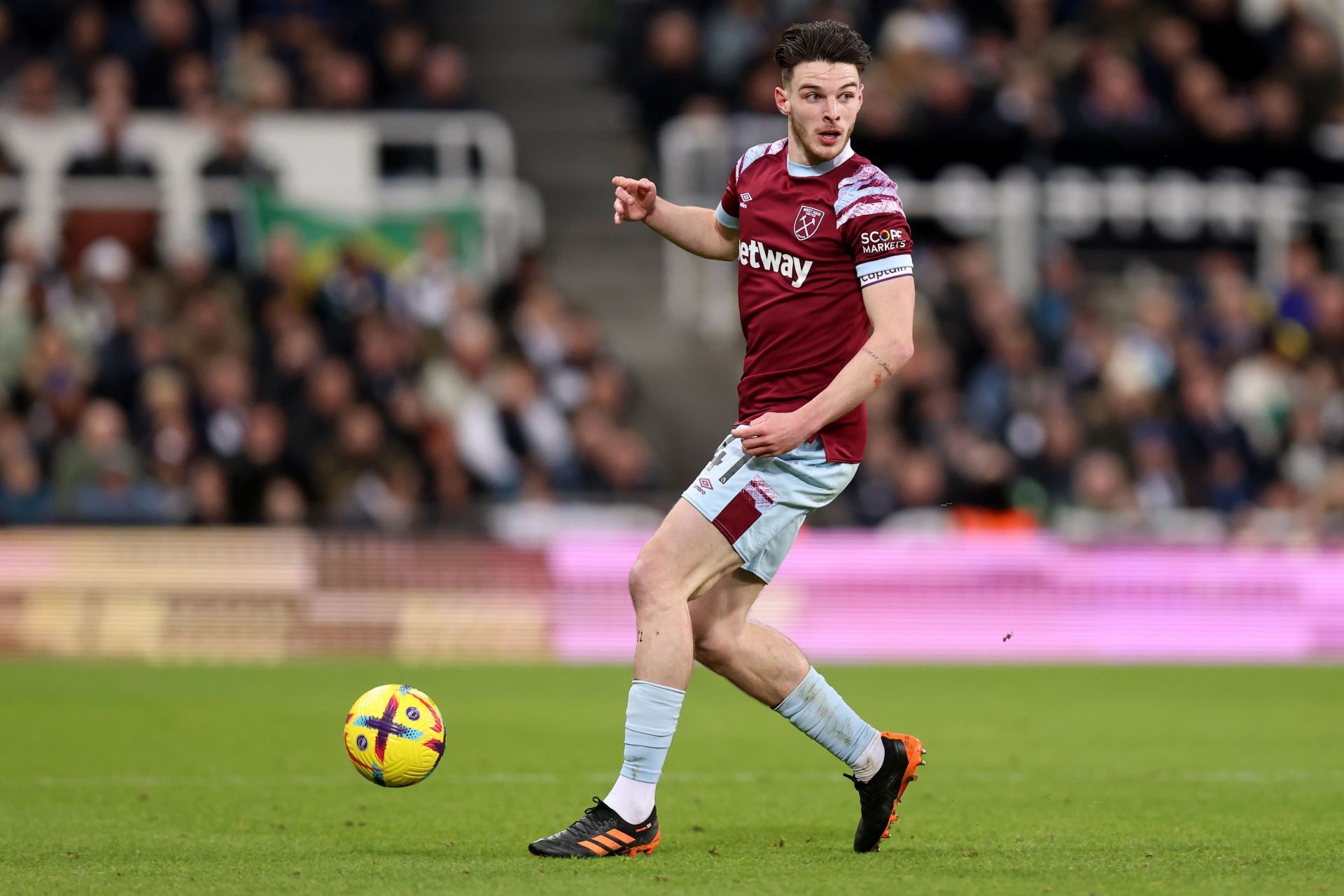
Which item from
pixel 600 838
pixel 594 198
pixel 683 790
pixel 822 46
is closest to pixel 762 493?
pixel 600 838

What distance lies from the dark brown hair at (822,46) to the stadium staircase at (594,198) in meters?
10.4

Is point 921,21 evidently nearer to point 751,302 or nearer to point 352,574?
point 352,574

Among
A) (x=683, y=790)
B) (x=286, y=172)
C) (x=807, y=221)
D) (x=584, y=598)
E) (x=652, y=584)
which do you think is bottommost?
(x=584, y=598)

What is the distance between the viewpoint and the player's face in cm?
606

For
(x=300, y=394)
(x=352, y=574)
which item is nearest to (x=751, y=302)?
(x=352, y=574)

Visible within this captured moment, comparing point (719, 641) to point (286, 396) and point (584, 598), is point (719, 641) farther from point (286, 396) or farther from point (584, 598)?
point (286, 396)

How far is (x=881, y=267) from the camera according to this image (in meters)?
6.04

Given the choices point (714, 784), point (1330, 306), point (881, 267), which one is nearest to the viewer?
point (881, 267)

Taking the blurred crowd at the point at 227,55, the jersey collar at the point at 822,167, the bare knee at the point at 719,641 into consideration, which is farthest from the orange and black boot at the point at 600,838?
the blurred crowd at the point at 227,55

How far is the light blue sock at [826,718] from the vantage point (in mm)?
6340

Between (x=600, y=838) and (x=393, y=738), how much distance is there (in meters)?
0.85

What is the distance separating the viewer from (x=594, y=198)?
65.2 feet

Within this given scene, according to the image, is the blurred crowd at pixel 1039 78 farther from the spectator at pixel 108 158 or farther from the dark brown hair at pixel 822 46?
the dark brown hair at pixel 822 46

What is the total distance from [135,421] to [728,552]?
369 inches
